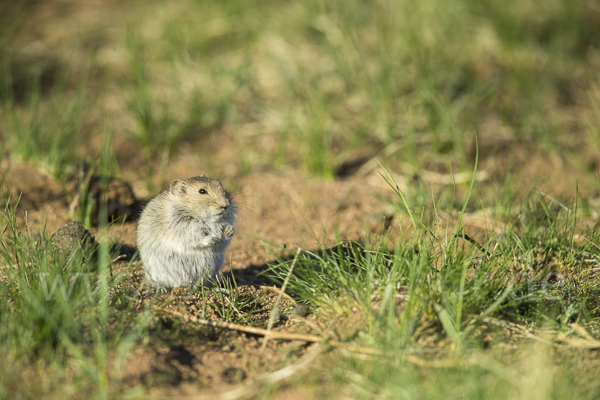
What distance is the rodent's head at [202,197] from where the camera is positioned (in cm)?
385

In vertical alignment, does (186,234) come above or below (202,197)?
below

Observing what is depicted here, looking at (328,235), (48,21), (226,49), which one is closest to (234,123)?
A: (226,49)

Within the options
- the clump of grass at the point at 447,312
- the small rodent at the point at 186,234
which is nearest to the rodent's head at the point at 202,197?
the small rodent at the point at 186,234

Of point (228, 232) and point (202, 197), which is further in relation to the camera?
point (202, 197)

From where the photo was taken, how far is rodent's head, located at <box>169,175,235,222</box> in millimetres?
3846

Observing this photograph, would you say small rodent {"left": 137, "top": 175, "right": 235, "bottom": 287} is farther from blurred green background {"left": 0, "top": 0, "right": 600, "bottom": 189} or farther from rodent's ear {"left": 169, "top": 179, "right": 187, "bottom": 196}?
blurred green background {"left": 0, "top": 0, "right": 600, "bottom": 189}

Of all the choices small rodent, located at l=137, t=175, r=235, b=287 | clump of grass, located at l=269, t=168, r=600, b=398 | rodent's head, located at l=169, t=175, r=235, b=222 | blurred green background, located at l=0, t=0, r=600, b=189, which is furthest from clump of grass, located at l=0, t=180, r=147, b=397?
blurred green background, located at l=0, t=0, r=600, b=189

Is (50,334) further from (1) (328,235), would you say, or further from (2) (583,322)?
(2) (583,322)

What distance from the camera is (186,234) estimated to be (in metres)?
3.80

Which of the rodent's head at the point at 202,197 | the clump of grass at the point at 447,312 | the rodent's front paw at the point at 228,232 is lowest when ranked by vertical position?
the clump of grass at the point at 447,312

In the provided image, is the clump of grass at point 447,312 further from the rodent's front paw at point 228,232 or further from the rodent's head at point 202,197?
the rodent's head at point 202,197

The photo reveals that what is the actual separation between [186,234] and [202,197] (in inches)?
10.5

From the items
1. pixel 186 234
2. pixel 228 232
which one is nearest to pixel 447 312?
pixel 228 232

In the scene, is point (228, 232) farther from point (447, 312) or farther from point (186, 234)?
point (447, 312)
